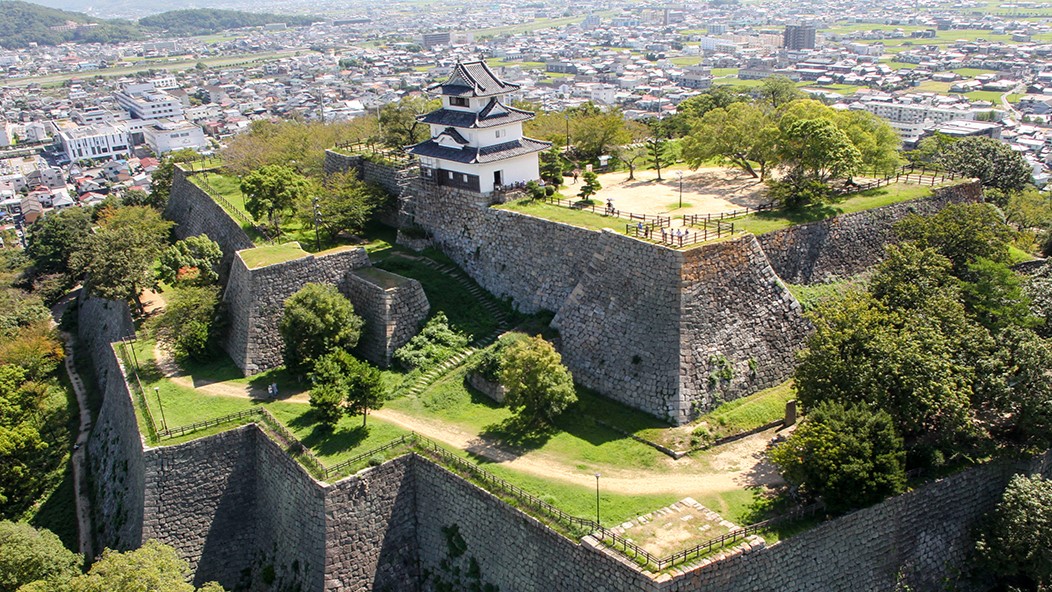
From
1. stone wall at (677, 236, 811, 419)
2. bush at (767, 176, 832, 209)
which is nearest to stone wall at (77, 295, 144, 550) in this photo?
stone wall at (677, 236, 811, 419)

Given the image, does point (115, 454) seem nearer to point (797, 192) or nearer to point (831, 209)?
point (797, 192)

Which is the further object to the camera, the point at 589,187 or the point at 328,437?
the point at 589,187

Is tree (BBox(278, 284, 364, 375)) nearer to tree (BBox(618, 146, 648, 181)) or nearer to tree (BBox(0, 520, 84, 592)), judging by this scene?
tree (BBox(0, 520, 84, 592))

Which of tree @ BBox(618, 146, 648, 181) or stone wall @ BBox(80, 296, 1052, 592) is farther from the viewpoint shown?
tree @ BBox(618, 146, 648, 181)

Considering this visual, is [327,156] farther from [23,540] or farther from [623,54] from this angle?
[623,54]

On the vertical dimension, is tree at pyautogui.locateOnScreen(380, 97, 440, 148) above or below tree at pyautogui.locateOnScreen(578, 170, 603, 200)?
above

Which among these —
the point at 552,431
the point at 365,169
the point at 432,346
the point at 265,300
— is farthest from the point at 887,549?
the point at 365,169

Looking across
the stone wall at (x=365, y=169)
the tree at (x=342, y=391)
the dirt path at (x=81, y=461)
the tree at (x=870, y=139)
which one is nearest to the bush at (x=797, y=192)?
the tree at (x=870, y=139)
